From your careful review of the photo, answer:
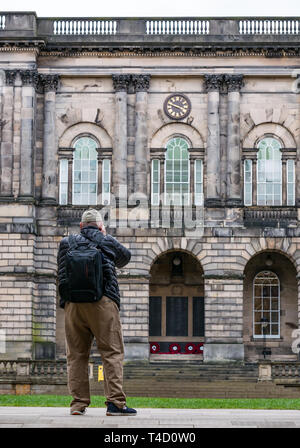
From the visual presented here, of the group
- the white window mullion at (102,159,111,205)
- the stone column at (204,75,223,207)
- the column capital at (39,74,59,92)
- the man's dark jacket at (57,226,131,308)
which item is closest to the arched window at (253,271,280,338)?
the stone column at (204,75,223,207)

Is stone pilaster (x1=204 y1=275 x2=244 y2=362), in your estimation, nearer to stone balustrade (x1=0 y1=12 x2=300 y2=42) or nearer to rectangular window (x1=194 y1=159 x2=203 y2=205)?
rectangular window (x1=194 y1=159 x2=203 y2=205)

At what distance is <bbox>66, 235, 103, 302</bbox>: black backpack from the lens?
10.1 meters

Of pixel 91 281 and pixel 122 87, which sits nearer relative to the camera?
pixel 91 281

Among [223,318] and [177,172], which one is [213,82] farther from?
[223,318]

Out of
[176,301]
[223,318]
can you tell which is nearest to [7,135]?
[176,301]

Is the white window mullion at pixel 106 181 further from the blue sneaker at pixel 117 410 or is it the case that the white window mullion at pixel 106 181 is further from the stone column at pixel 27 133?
the blue sneaker at pixel 117 410

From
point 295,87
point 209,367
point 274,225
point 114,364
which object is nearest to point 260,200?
point 274,225

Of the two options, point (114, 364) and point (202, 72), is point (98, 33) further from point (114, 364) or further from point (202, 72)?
point (114, 364)

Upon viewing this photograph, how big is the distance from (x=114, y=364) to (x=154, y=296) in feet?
112

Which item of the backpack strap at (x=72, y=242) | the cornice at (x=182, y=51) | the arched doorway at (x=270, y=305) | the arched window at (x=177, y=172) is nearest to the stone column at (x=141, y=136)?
the arched window at (x=177, y=172)

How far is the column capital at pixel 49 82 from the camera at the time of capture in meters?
43.0

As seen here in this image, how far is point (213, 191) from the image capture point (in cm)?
4238

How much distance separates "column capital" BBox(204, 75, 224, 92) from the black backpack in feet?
110

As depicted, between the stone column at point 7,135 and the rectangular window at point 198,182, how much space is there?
8.01 meters
